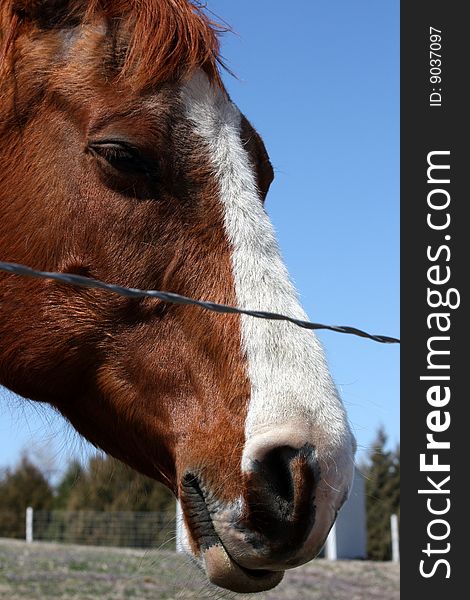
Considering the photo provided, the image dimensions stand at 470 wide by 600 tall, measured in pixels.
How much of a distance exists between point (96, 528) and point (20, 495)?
575 centimetres

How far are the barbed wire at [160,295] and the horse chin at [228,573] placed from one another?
28.2 inches

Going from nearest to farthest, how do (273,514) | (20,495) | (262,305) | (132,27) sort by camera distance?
(273,514) → (262,305) → (132,27) → (20,495)

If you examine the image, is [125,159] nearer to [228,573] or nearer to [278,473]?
[278,473]

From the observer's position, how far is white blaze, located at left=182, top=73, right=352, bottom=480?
238 cm

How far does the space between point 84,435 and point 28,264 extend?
687mm

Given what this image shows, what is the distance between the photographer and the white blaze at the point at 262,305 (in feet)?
7.81

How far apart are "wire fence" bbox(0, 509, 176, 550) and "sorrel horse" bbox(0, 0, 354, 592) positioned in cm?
2594

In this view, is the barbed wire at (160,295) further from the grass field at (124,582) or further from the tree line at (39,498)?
the tree line at (39,498)

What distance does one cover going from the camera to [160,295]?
2.22 metres

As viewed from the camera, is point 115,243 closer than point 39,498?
Yes

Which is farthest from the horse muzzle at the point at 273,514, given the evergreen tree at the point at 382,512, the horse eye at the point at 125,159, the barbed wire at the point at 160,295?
the evergreen tree at the point at 382,512

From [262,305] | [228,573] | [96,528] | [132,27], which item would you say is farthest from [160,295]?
[96,528]

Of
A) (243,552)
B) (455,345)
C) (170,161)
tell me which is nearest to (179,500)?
(243,552)

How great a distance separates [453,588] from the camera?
10.4 feet
